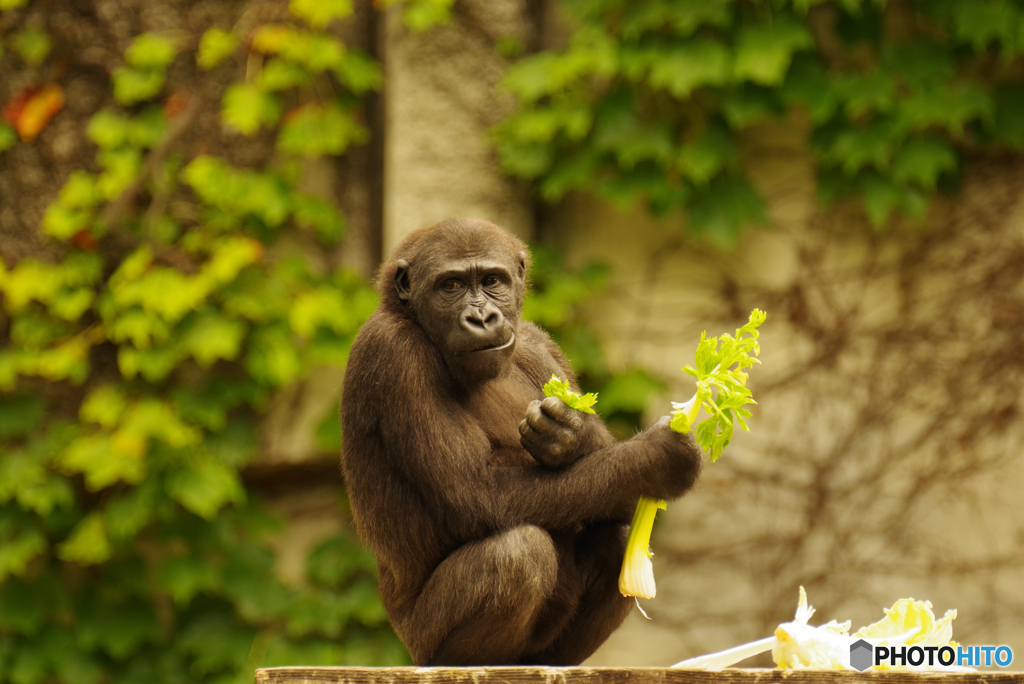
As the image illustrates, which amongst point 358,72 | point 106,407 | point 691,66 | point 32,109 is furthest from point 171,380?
point 691,66

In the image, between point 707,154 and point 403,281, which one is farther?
point 707,154

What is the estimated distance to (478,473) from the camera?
292cm

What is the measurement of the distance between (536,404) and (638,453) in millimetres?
326

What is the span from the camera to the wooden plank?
2.49m

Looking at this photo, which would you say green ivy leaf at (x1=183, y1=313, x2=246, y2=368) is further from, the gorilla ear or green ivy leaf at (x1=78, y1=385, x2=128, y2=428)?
the gorilla ear

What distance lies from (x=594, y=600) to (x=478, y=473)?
24.7 inches

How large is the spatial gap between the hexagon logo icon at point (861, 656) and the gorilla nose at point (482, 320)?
4.59 ft

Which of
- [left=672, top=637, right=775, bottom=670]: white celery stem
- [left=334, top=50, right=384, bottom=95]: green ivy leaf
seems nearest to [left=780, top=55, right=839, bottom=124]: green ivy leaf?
[left=334, top=50, right=384, bottom=95]: green ivy leaf

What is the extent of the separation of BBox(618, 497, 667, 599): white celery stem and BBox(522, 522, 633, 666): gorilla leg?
0.80 feet

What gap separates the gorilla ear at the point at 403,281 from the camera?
10.6ft

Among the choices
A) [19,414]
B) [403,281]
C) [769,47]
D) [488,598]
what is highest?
[769,47]

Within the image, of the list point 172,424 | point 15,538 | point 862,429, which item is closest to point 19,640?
point 15,538

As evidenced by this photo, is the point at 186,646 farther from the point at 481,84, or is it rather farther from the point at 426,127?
the point at 481,84

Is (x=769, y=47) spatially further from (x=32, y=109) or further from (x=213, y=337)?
(x=32, y=109)
